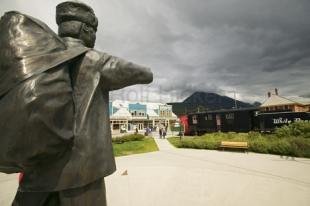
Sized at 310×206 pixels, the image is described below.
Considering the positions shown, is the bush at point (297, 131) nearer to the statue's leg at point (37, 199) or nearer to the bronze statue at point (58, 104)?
the bronze statue at point (58, 104)

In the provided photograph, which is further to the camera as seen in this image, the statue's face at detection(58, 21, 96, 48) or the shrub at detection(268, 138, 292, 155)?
the shrub at detection(268, 138, 292, 155)

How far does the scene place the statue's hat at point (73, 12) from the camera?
234 cm

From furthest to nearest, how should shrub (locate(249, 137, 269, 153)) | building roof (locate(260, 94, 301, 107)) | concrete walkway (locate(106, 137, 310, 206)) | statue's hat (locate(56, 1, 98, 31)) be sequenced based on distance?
building roof (locate(260, 94, 301, 107)), shrub (locate(249, 137, 269, 153)), concrete walkway (locate(106, 137, 310, 206)), statue's hat (locate(56, 1, 98, 31))

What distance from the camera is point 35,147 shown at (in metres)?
1.67

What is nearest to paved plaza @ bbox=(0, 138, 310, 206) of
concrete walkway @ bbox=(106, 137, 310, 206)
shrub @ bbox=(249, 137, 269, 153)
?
concrete walkway @ bbox=(106, 137, 310, 206)

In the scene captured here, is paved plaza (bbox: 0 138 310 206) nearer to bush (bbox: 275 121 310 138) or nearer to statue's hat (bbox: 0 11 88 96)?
statue's hat (bbox: 0 11 88 96)

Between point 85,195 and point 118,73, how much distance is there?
3.83ft

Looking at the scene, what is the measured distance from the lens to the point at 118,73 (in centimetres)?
237

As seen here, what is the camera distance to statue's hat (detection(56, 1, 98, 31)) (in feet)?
7.66

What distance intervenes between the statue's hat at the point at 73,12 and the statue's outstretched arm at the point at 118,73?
0.47 m

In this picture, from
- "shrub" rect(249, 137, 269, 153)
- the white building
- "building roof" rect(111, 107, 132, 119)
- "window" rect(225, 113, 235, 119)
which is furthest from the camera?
the white building

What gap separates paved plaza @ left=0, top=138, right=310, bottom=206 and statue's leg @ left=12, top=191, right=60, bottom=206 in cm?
392

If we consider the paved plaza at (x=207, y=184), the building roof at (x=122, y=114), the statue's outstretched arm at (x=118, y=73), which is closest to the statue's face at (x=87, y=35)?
the statue's outstretched arm at (x=118, y=73)

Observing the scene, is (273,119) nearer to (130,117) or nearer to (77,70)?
(77,70)
